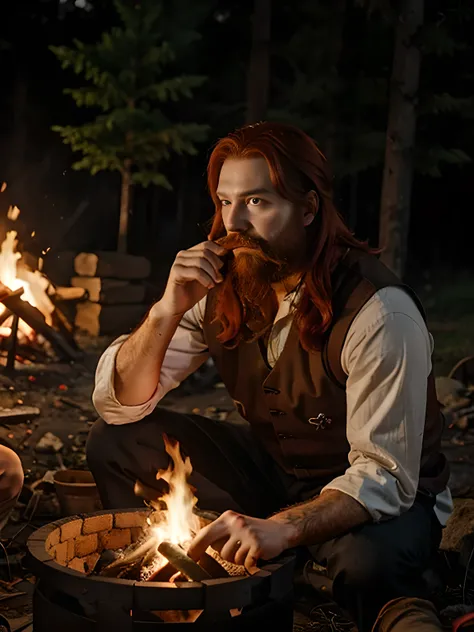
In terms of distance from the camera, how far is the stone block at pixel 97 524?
2969 millimetres

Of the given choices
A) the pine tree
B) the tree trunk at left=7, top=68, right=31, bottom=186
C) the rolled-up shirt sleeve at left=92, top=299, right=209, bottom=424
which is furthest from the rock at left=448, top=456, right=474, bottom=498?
the tree trunk at left=7, top=68, right=31, bottom=186

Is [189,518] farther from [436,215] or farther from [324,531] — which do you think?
[436,215]

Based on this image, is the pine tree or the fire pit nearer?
the fire pit

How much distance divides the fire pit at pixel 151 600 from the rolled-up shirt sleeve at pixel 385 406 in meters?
0.40

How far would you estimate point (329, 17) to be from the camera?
13.7 m

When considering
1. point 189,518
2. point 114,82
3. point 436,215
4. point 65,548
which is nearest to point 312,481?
point 189,518

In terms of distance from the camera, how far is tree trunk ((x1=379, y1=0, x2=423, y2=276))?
10695mm

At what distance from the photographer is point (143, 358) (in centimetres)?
339

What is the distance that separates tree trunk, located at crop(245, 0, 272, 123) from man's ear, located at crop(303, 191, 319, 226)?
30.2 feet

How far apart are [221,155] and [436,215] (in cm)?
1424

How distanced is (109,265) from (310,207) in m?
8.20

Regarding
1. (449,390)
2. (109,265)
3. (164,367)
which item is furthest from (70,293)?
(164,367)

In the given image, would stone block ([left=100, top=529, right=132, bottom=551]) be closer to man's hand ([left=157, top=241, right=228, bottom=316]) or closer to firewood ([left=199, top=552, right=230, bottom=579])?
firewood ([left=199, top=552, right=230, bottom=579])

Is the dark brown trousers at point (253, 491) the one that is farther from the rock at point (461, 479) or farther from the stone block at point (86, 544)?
the rock at point (461, 479)
